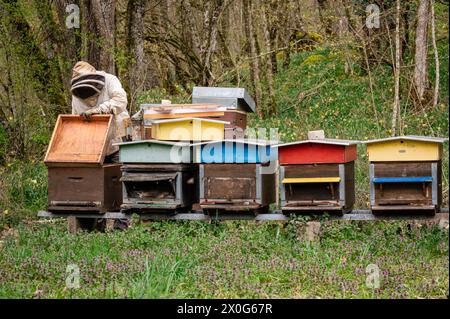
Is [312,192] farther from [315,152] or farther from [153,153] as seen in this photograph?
[153,153]

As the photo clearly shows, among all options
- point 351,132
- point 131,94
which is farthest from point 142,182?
point 351,132

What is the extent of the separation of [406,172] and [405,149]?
248mm

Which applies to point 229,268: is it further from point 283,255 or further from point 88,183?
point 88,183

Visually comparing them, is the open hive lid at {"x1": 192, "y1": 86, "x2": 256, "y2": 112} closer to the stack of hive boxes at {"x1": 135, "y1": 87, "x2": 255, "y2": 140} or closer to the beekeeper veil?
the stack of hive boxes at {"x1": 135, "y1": 87, "x2": 255, "y2": 140}

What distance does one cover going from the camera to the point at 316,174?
8.23 m

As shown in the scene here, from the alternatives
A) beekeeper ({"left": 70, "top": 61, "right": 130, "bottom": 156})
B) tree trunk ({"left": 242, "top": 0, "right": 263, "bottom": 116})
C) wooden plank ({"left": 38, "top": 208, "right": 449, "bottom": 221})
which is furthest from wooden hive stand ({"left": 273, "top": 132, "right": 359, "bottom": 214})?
tree trunk ({"left": 242, "top": 0, "right": 263, "bottom": 116})

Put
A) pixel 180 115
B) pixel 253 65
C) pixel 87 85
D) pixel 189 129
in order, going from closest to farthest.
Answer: pixel 189 129
pixel 180 115
pixel 87 85
pixel 253 65

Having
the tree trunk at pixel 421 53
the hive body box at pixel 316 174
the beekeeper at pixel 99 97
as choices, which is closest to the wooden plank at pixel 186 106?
the beekeeper at pixel 99 97

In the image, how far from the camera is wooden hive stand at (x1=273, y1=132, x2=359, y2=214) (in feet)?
26.8

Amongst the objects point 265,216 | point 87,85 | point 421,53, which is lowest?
point 265,216

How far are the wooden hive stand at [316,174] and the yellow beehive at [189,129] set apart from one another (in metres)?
0.85

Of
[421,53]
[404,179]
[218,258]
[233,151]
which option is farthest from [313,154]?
[421,53]

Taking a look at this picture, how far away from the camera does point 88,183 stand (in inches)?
355

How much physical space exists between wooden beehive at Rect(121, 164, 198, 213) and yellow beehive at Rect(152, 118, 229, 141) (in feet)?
1.23
